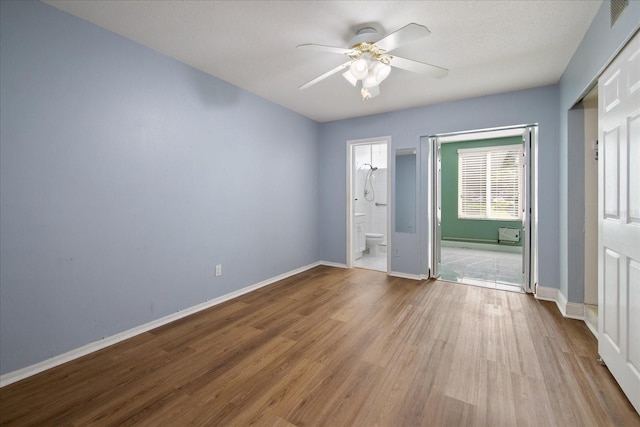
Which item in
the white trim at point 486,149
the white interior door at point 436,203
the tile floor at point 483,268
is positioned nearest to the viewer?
the tile floor at point 483,268

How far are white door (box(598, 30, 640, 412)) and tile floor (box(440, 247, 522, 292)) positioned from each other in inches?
78.0

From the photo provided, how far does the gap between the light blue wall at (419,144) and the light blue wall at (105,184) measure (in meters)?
1.77

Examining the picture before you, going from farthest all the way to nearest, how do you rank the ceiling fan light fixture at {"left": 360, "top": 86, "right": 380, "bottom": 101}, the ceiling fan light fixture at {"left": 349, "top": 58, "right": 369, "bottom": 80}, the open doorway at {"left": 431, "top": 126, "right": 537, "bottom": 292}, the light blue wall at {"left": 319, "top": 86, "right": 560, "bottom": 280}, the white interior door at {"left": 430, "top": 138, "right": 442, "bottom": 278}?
the open doorway at {"left": 431, "top": 126, "right": 537, "bottom": 292}
the white interior door at {"left": 430, "top": 138, "right": 442, "bottom": 278}
the light blue wall at {"left": 319, "top": 86, "right": 560, "bottom": 280}
the ceiling fan light fixture at {"left": 360, "top": 86, "right": 380, "bottom": 101}
the ceiling fan light fixture at {"left": 349, "top": 58, "right": 369, "bottom": 80}

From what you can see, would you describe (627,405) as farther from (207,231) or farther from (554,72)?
(207,231)

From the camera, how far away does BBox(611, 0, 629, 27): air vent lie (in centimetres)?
159

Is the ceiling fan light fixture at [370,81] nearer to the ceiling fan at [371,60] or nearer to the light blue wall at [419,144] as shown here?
the ceiling fan at [371,60]

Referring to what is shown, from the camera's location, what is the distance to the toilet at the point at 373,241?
582 centimetres

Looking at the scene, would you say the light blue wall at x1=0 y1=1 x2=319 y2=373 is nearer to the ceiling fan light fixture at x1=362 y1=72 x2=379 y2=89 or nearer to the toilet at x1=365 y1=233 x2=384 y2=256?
the ceiling fan light fixture at x1=362 y1=72 x2=379 y2=89

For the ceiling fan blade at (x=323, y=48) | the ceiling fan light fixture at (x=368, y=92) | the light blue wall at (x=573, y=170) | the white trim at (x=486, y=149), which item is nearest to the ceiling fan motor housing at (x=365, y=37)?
the ceiling fan blade at (x=323, y=48)

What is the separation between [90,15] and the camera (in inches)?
82.2

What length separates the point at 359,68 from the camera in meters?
2.12

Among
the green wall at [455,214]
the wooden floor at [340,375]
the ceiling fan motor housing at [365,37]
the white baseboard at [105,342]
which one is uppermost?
the ceiling fan motor housing at [365,37]

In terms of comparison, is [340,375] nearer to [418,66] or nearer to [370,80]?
[370,80]

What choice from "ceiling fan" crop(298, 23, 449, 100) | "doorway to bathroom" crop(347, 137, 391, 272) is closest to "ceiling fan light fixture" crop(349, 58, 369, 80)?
"ceiling fan" crop(298, 23, 449, 100)
